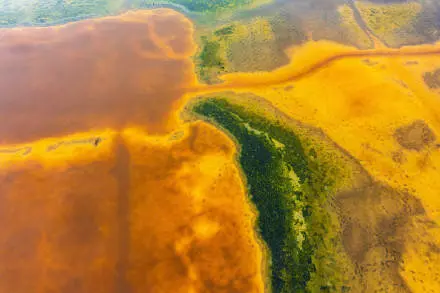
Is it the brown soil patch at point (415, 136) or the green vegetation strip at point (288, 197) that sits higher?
the brown soil patch at point (415, 136)

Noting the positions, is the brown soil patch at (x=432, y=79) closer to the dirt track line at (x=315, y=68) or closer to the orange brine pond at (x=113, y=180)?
the dirt track line at (x=315, y=68)

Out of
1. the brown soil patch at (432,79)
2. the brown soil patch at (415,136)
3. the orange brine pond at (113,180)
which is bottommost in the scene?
the orange brine pond at (113,180)

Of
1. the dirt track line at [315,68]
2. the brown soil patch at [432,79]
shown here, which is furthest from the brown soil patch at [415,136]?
the dirt track line at [315,68]

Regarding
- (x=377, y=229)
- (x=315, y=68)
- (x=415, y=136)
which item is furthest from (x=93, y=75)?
(x=415, y=136)

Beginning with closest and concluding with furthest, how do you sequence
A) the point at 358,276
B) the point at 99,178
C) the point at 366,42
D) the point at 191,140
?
1. the point at 358,276
2. the point at 99,178
3. the point at 191,140
4. the point at 366,42

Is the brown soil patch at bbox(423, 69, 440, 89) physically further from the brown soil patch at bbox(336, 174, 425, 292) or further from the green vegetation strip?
the green vegetation strip

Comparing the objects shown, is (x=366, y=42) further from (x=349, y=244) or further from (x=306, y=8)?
(x=349, y=244)

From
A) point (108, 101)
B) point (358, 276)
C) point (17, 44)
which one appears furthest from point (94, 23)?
point (358, 276)

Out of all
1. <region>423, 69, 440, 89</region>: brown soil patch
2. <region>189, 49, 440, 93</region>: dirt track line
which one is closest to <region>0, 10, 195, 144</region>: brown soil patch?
<region>189, 49, 440, 93</region>: dirt track line
